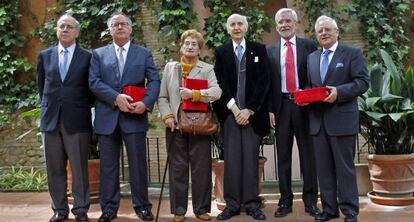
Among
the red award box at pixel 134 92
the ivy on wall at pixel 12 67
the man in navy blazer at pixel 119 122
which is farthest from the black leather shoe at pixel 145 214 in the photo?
the ivy on wall at pixel 12 67

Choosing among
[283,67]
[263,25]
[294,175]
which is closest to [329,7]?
[263,25]

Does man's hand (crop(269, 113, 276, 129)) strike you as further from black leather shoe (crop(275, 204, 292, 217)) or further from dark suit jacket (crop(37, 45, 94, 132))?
dark suit jacket (crop(37, 45, 94, 132))

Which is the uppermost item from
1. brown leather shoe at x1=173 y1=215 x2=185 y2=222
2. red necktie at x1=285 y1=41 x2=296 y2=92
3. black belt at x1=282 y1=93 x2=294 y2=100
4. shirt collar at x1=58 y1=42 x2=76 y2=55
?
shirt collar at x1=58 y1=42 x2=76 y2=55

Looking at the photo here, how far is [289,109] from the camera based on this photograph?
4348 mm

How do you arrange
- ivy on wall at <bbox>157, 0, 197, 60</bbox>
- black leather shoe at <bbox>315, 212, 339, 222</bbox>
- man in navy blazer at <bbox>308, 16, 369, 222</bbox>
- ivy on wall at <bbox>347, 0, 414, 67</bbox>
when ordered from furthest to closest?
ivy on wall at <bbox>157, 0, 197, 60</bbox> → ivy on wall at <bbox>347, 0, 414, 67</bbox> → black leather shoe at <bbox>315, 212, 339, 222</bbox> → man in navy blazer at <bbox>308, 16, 369, 222</bbox>

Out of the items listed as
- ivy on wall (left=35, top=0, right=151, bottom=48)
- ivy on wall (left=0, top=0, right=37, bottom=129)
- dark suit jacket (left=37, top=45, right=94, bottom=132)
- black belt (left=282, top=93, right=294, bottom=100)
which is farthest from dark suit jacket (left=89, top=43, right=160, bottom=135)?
ivy on wall (left=0, top=0, right=37, bottom=129)

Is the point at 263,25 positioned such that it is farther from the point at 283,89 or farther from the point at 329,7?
the point at 283,89

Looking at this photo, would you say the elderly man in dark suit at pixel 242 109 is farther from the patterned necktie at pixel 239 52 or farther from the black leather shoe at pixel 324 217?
the black leather shoe at pixel 324 217

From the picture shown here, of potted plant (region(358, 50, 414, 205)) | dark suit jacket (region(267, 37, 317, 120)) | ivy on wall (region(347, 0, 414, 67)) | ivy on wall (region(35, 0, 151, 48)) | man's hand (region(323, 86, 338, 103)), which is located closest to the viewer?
man's hand (region(323, 86, 338, 103))

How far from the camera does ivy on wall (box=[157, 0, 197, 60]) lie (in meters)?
8.27

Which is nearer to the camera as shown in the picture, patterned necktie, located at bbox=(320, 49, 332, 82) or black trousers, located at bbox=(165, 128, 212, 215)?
patterned necktie, located at bbox=(320, 49, 332, 82)

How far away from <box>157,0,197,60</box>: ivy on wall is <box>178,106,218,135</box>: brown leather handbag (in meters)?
4.30

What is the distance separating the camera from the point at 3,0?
9.07 meters

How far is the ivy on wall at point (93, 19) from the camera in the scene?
8594 millimetres
